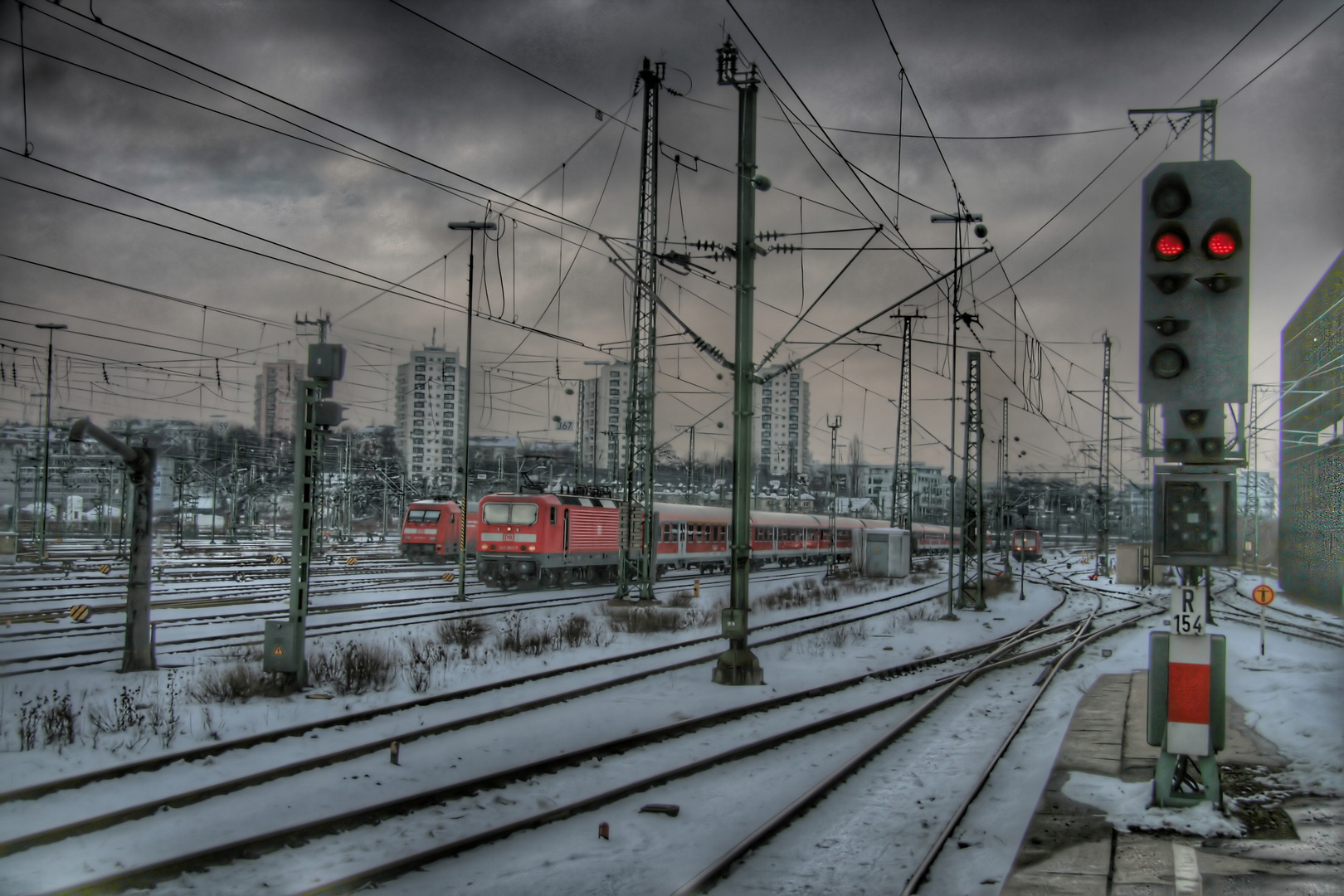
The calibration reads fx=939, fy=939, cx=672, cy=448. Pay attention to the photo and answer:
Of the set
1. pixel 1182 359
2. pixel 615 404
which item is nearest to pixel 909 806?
pixel 1182 359

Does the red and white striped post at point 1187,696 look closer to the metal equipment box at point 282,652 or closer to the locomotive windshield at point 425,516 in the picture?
the metal equipment box at point 282,652

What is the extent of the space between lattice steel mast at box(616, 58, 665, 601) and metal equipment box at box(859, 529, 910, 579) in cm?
1668

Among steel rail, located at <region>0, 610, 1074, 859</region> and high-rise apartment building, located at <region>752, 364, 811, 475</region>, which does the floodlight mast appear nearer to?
steel rail, located at <region>0, 610, 1074, 859</region>

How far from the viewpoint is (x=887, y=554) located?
3794 cm

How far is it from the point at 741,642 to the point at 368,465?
6461cm

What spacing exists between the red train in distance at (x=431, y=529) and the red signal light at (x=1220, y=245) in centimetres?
3784

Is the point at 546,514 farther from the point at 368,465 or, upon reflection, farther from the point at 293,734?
the point at 368,465

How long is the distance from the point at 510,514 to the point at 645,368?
877 cm

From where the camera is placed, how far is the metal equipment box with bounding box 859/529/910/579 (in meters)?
37.6

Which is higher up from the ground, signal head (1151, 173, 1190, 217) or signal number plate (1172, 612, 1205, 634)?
signal head (1151, 173, 1190, 217)

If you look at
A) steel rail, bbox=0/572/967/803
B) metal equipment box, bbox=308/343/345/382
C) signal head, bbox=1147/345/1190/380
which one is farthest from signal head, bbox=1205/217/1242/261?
metal equipment box, bbox=308/343/345/382

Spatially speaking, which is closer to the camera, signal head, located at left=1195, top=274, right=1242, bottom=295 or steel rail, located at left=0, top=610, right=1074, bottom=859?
steel rail, located at left=0, top=610, right=1074, bottom=859

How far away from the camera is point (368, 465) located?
73000 millimetres

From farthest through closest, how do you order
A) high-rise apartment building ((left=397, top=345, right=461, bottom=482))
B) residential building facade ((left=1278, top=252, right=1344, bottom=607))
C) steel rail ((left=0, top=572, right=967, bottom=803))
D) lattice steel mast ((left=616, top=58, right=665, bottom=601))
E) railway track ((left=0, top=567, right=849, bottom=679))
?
high-rise apartment building ((left=397, top=345, right=461, bottom=482))
residential building facade ((left=1278, top=252, right=1344, bottom=607))
lattice steel mast ((left=616, top=58, right=665, bottom=601))
railway track ((left=0, top=567, right=849, bottom=679))
steel rail ((left=0, top=572, right=967, bottom=803))
